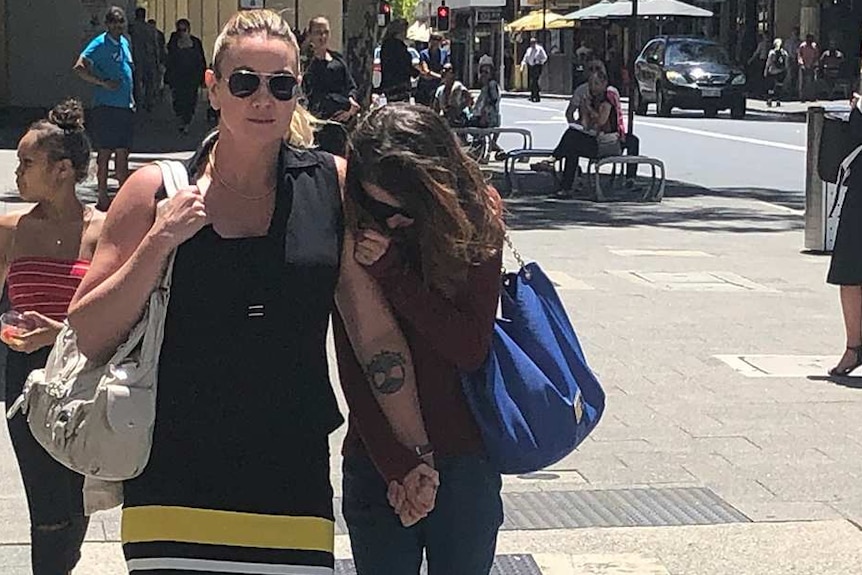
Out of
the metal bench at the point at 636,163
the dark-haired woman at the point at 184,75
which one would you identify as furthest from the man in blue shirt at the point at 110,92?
the dark-haired woman at the point at 184,75

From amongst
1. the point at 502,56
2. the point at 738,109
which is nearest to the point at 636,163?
the point at 738,109

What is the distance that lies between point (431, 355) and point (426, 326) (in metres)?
0.09

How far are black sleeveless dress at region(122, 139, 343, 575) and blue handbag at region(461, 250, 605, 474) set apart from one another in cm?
38

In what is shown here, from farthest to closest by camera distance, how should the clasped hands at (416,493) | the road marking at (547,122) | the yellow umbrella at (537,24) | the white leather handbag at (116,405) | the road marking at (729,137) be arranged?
the yellow umbrella at (537,24)
the road marking at (547,122)
the road marking at (729,137)
the clasped hands at (416,493)
the white leather handbag at (116,405)

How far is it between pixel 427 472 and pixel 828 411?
4.83 m

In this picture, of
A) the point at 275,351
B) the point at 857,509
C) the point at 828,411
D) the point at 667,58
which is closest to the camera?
the point at 275,351

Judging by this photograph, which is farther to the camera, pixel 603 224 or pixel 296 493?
pixel 603 224

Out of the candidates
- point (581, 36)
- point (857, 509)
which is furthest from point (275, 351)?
point (581, 36)

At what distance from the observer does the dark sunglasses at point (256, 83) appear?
3.09 metres

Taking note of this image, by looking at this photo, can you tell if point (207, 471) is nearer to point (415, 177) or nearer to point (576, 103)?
point (415, 177)

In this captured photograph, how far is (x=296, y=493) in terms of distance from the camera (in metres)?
3.16

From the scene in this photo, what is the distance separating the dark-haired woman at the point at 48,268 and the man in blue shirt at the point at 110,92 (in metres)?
10.3

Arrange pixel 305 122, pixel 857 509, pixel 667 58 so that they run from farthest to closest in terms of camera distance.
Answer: pixel 667 58 < pixel 857 509 < pixel 305 122

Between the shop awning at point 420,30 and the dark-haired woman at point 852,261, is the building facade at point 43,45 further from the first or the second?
the shop awning at point 420,30
